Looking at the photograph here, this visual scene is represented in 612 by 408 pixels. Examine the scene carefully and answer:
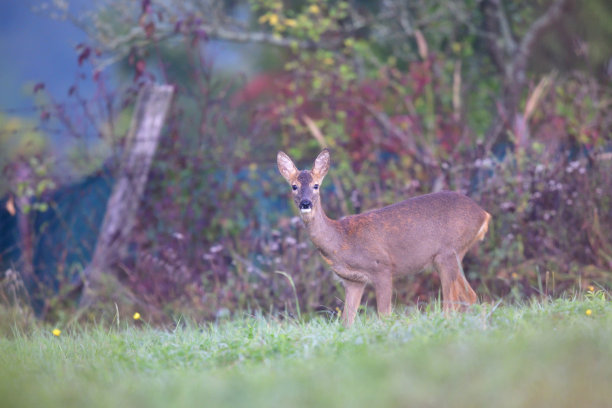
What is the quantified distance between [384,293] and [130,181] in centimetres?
359

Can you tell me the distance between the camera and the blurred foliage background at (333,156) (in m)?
7.25

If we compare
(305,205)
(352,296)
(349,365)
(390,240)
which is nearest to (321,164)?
(305,205)

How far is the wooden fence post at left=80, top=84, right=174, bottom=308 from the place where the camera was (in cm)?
811

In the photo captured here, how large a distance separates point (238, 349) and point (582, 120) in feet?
→ 18.7

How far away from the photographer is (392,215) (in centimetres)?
609

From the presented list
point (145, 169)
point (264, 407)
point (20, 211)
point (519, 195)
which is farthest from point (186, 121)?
point (264, 407)

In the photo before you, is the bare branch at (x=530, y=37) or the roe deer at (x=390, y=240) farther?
the bare branch at (x=530, y=37)

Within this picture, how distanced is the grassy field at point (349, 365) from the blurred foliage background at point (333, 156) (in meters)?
1.78

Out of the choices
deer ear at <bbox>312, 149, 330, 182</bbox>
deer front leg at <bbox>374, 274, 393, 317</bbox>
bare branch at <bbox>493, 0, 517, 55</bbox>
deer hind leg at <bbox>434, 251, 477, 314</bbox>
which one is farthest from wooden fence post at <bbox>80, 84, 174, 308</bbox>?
bare branch at <bbox>493, 0, 517, 55</bbox>

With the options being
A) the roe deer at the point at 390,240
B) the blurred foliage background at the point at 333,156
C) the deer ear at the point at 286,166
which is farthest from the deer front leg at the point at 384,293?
the deer ear at the point at 286,166

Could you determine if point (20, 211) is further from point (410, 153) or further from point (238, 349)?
point (238, 349)

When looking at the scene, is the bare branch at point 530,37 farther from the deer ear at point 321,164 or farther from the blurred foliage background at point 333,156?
the deer ear at point 321,164

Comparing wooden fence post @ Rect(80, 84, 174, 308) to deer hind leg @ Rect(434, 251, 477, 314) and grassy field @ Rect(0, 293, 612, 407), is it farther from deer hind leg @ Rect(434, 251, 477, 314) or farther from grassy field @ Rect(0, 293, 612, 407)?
deer hind leg @ Rect(434, 251, 477, 314)

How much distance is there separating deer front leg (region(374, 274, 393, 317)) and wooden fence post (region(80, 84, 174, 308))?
10.8ft
